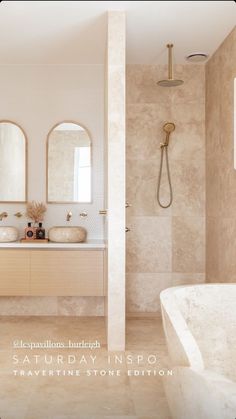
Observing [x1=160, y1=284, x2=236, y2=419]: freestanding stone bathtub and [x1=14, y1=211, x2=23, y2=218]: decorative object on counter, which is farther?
[x1=14, y1=211, x2=23, y2=218]: decorative object on counter

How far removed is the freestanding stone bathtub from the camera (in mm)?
1303

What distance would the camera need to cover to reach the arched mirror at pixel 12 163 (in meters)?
3.56

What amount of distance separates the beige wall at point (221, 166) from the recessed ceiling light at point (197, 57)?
0.23 ft

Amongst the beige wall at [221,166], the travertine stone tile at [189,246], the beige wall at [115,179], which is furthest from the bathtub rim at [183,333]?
the travertine stone tile at [189,246]

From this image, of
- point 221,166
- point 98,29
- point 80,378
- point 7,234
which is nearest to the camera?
point 80,378

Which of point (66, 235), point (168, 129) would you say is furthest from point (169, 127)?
point (66, 235)

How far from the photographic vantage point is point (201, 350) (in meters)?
1.87

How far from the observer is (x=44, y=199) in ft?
11.7

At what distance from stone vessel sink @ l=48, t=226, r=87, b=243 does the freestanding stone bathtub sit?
1.54 m

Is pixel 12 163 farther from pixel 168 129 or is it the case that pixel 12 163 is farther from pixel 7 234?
pixel 168 129

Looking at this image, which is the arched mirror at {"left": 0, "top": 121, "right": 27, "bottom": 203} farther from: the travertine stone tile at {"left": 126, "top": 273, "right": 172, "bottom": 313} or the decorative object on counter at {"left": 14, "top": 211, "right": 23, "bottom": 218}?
the travertine stone tile at {"left": 126, "top": 273, "right": 172, "bottom": 313}

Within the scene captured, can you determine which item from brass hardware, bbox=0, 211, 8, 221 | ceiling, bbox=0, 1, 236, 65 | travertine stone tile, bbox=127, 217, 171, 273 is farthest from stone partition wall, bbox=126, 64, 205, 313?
brass hardware, bbox=0, 211, 8, 221

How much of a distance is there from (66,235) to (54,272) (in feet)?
1.02

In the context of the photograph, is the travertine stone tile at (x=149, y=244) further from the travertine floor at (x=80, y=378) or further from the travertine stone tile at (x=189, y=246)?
the travertine floor at (x=80, y=378)
